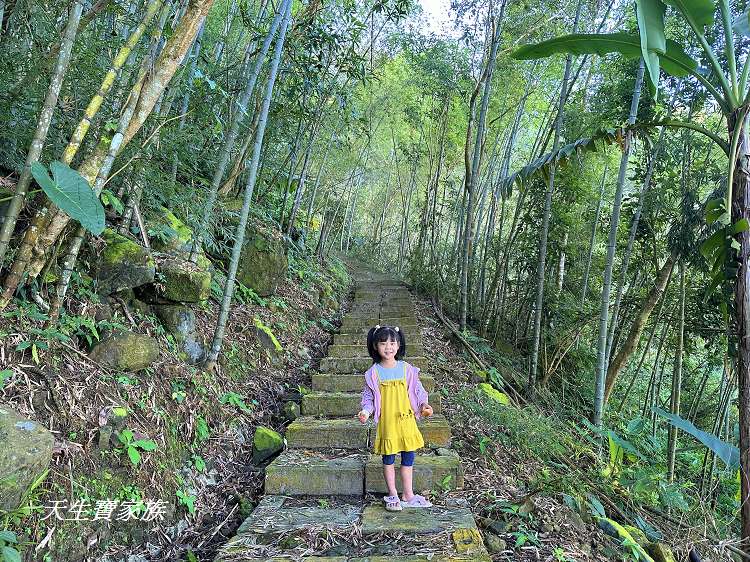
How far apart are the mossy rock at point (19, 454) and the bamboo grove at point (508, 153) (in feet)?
2.25

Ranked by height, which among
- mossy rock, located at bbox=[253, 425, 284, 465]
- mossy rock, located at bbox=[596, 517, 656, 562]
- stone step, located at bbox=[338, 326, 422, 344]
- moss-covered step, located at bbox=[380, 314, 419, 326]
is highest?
moss-covered step, located at bbox=[380, 314, 419, 326]

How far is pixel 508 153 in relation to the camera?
22.2ft

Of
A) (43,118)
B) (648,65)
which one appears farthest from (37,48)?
(648,65)

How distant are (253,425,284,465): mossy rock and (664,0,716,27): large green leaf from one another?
3423 mm

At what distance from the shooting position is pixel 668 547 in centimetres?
244

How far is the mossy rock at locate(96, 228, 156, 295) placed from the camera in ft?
8.64

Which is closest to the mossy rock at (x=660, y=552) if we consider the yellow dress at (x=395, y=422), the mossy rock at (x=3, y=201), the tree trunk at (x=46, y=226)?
the yellow dress at (x=395, y=422)

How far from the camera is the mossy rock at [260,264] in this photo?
15.3 feet

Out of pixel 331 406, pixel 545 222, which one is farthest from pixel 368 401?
pixel 545 222

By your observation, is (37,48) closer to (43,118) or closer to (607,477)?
(43,118)

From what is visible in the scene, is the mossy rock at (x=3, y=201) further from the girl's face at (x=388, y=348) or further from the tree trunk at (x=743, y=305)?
the tree trunk at (x=743, y=305)

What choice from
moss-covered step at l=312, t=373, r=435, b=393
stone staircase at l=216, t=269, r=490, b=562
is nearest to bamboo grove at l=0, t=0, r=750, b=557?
stone staircase at l=216, t=269, r=490, b=562

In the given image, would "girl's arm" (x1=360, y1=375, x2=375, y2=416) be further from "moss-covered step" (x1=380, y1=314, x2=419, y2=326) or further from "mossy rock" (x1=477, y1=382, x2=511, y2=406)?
"moss-covered step" (x1=380, y1=314, x2=419, y2=326)

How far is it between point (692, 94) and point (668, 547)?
14.4ft
